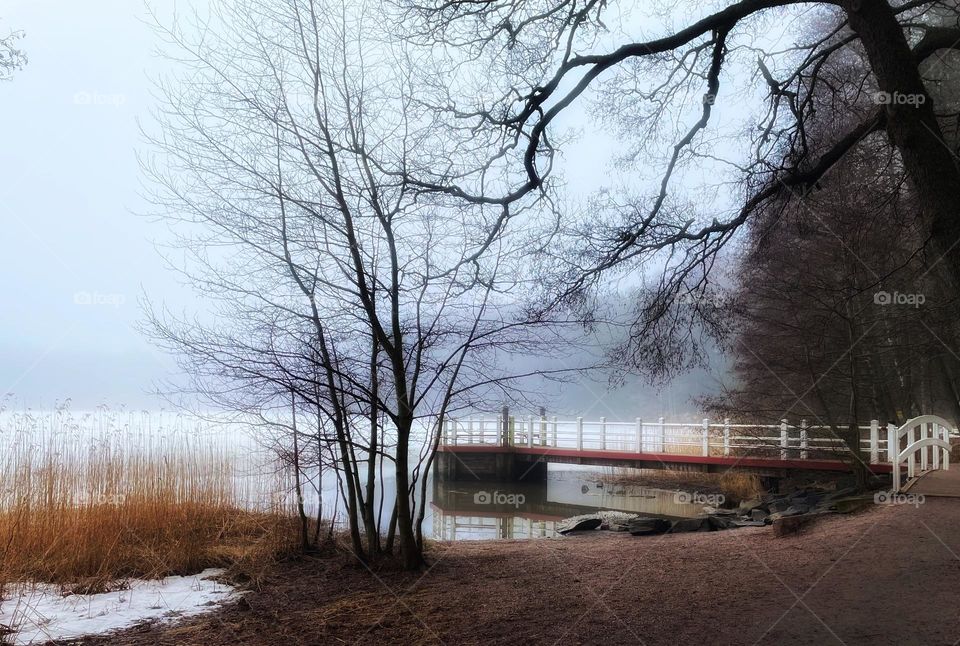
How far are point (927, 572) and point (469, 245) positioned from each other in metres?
4.58

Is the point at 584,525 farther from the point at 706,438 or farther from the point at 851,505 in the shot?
the point at 706,438

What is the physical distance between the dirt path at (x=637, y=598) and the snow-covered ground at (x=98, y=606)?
38 cm

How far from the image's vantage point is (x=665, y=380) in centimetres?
844

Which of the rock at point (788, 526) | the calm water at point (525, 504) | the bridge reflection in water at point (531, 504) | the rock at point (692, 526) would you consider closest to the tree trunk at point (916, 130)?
the rock at point (788, 526)

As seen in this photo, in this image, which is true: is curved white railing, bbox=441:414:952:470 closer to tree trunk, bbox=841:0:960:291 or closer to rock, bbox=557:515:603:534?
rock, bbox=557:515:603:534

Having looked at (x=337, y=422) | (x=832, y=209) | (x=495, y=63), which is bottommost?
(x=337, y=422)

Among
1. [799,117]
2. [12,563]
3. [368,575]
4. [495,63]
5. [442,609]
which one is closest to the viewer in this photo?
[442,609]

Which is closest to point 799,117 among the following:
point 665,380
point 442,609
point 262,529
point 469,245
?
point 665,380

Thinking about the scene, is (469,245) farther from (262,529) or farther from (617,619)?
(262,529)

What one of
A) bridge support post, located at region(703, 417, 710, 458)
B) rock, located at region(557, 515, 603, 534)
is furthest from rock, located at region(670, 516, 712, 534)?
bridge support post, located at region(703, 417, 710, 458)

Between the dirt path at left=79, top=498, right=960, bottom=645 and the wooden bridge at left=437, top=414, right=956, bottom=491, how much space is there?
5.67 m

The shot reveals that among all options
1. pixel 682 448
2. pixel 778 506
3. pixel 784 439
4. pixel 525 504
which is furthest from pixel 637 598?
pixel 682 448

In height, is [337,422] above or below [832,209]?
below

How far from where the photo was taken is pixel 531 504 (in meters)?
19.0
